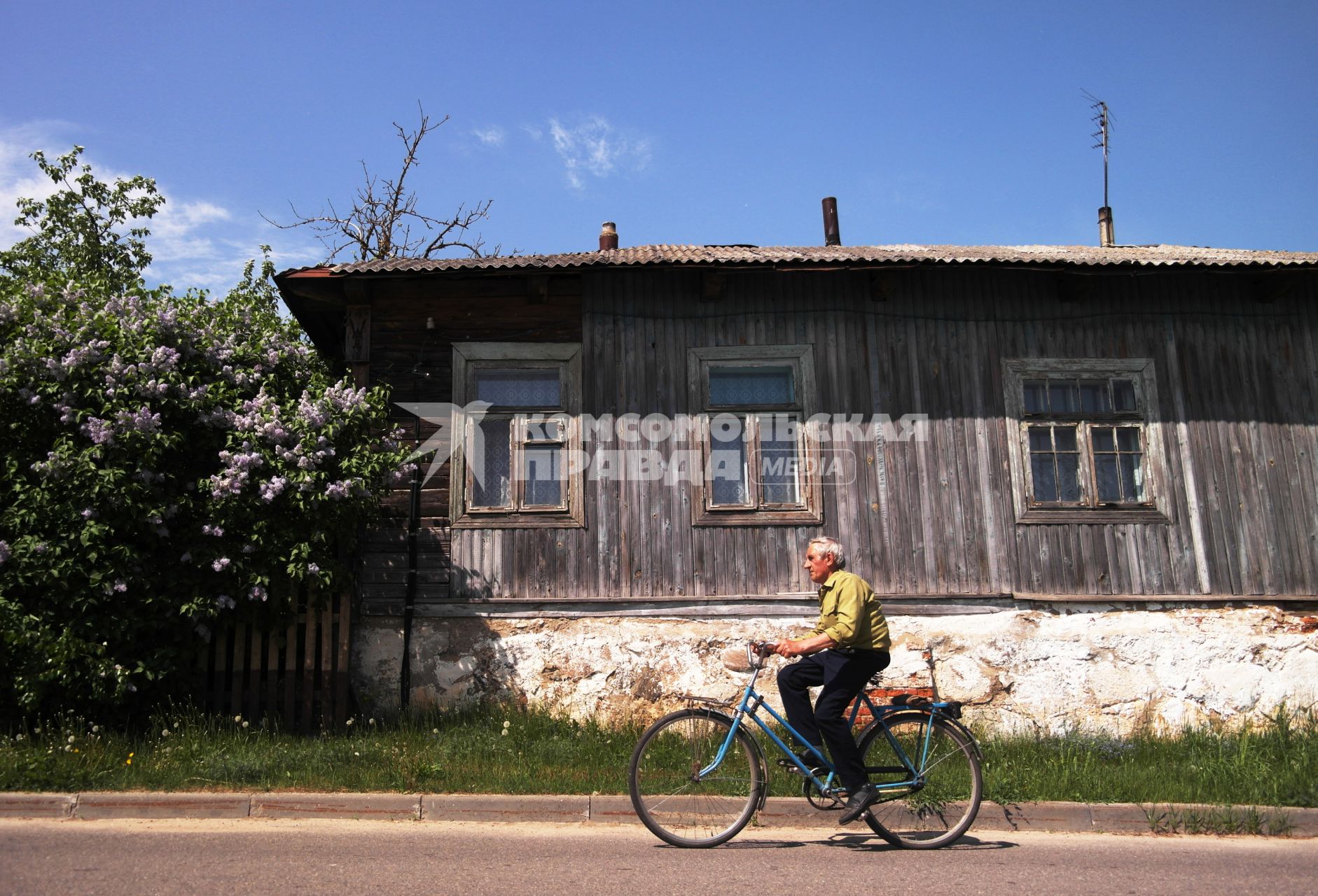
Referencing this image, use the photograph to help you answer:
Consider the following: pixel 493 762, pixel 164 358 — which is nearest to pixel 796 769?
pixel 493 762

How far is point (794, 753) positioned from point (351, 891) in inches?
102

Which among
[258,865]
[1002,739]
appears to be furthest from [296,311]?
[1002,739]

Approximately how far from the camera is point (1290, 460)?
32.2ft

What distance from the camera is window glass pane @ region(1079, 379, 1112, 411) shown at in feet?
32.4

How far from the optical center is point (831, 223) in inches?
482

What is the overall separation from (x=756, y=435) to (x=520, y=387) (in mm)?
2448

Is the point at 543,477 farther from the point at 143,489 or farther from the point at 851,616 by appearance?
the point at 851,616

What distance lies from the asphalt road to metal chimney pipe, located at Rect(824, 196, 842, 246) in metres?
7.76

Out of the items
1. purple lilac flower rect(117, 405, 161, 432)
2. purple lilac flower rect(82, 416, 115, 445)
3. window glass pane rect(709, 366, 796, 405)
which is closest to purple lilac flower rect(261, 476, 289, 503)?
purple lilac flower rect(117, 405, 161, 432)

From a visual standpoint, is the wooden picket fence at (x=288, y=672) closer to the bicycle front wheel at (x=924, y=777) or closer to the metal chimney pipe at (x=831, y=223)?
the bicycle front wheel at (x=924, y=777)

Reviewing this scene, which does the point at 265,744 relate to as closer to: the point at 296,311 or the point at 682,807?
the point at 682,807

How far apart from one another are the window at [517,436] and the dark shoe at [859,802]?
437 centimetres

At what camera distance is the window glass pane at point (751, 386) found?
9.75 meters

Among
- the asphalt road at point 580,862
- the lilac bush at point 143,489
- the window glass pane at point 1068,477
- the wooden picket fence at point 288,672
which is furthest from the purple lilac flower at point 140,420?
the window glass pane at point 1068,477
